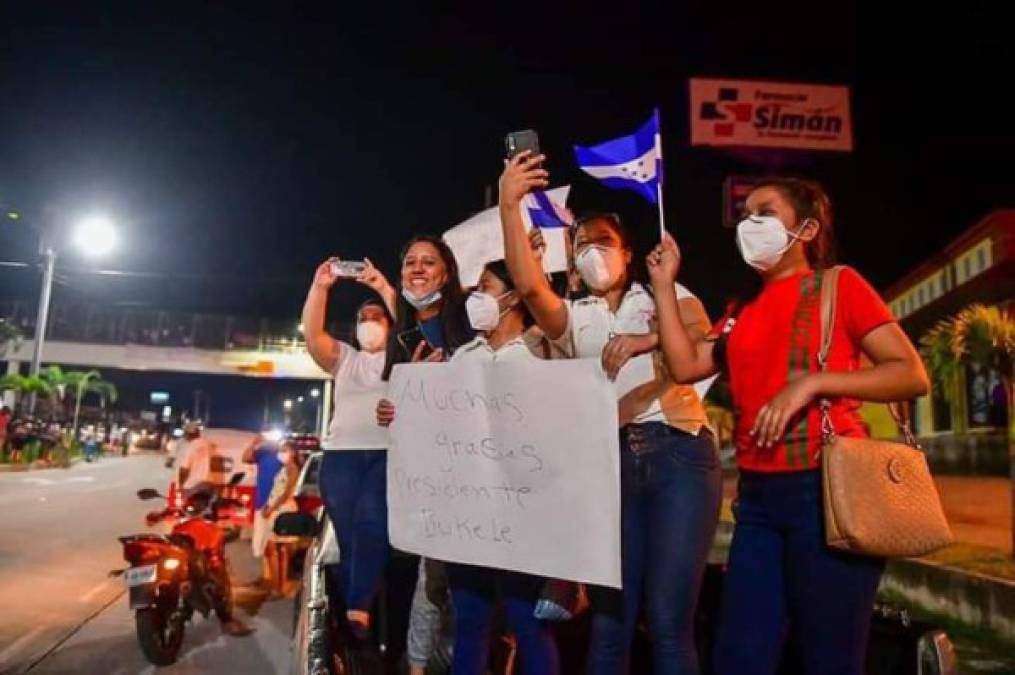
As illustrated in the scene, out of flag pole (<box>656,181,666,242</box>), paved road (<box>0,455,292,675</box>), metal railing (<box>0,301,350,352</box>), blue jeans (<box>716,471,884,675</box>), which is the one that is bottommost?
paved road (<box>0,455,292,675</box>)

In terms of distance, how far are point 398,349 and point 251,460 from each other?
6.79 m

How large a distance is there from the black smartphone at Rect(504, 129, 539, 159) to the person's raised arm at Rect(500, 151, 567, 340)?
25mm

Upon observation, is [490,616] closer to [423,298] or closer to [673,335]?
[673,335]

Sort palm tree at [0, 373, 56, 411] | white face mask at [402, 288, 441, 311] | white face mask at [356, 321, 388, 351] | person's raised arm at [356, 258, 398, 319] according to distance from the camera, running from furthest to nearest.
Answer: palm tree at [0, 373, 56, 411] < white face mask at [356, 321, 388, 351] < person's raised arm at [356, 258, 398, 319] < white face mask at [402, 288, 441, 311]

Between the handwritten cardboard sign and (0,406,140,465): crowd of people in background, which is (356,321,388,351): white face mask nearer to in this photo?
the handwritten cardboard sign

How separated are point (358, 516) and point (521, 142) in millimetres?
1698

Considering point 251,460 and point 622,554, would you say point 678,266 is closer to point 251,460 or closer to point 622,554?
point 622,554

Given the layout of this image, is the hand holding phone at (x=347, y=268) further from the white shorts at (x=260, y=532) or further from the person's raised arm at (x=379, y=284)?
the white shorts at (x=260, y=532)

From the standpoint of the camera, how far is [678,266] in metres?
2.47

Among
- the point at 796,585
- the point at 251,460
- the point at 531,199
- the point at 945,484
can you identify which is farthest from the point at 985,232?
the point at 796,585

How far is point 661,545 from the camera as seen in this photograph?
2.38 meters

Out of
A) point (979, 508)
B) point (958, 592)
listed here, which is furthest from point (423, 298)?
point (979, 508)

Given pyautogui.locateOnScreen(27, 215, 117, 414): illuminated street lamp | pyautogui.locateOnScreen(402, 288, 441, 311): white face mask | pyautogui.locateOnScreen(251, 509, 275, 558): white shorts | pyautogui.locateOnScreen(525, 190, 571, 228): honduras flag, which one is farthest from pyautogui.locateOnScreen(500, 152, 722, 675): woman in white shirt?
pyautogui.locateOnScreen(27, 215, 117, 414): illuminated street lamp

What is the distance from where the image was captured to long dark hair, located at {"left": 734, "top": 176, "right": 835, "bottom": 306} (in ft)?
7.42
